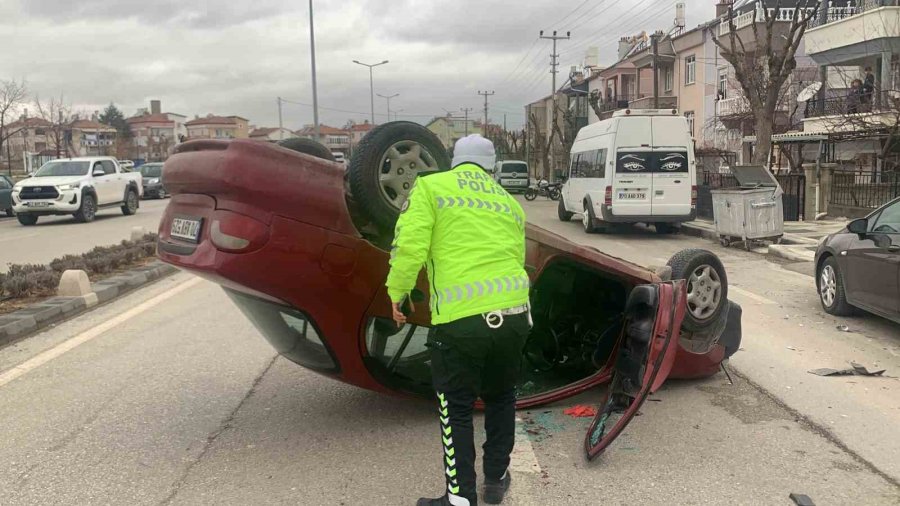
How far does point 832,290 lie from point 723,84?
32531 millimetres

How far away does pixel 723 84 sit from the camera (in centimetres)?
3744

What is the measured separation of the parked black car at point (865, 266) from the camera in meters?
6.57

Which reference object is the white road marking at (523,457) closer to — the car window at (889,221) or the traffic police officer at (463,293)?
the traffic police officer at (463,293)

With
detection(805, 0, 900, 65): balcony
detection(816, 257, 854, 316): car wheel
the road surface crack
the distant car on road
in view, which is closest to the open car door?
Answer: the road surface crack

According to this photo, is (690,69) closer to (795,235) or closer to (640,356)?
(795,235)

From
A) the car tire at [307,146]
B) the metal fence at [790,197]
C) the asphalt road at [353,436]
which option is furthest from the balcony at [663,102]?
the car tire at [307,146]

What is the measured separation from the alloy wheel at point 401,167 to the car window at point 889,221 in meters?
4.90

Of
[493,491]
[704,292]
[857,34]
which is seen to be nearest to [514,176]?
[857,34]

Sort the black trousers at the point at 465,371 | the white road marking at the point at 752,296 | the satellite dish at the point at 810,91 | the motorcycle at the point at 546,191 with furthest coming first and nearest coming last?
the motorcycle at the point at 546,191 → the satellite dish at the point at 810,91 → the white road marking at the point at 752,296 → the black trousers at the point at 465,371

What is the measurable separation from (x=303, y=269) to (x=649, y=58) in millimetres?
44976

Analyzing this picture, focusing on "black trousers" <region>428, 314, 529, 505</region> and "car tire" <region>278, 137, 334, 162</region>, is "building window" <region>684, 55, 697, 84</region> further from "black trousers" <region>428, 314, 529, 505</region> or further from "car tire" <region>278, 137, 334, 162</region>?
"black trousers" <region>428, 314, 529, 505</region>

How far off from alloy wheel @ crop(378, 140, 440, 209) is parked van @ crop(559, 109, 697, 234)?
12.3m

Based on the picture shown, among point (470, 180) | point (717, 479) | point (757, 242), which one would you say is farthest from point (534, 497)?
point (757, 242)

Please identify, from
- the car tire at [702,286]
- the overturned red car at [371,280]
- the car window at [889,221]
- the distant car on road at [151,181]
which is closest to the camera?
the overturned red car at [371,280]
